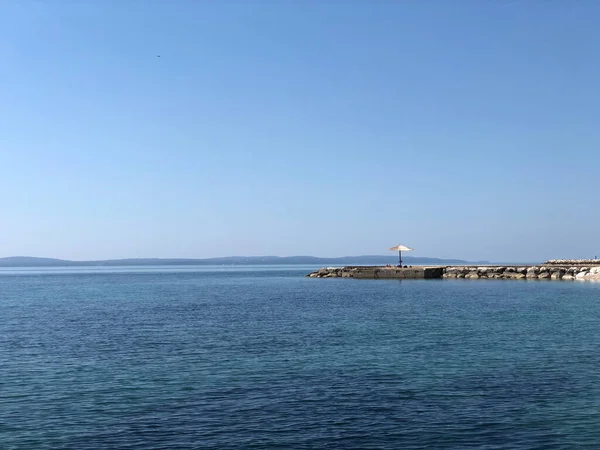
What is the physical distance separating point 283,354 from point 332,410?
11356mm

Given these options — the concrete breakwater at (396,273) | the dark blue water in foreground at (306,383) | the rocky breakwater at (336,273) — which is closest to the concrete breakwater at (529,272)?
the concrete breakwater at (396,273)

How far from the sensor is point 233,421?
19.8 m

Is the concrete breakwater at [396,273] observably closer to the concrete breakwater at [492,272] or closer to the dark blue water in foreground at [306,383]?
the concrete breakwater at [492,272]

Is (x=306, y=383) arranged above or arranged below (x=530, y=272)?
below

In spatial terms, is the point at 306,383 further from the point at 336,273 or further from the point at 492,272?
the point at 336,273

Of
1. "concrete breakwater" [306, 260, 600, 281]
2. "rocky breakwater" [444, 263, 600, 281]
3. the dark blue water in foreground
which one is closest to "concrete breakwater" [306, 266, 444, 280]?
"concrete breakwater" [306, 260, 600, 281]

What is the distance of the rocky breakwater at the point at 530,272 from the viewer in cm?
10106

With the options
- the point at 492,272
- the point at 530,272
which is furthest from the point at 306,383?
the point at 492,272

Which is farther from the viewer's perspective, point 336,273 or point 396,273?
point 336,273

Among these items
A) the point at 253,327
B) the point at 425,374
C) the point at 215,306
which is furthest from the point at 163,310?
the point at 425,374

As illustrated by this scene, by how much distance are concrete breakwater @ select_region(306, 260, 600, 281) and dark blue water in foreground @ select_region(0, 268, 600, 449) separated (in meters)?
59.5

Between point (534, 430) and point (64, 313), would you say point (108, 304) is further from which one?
point (534, 430)

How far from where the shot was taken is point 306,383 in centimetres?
2498

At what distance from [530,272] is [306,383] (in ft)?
305
